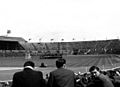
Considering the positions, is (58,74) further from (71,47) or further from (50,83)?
(71,47)

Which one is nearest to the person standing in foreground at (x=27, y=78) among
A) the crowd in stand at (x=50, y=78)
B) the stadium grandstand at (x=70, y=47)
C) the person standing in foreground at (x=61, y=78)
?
the crowd in stand at (x=50, y=78)

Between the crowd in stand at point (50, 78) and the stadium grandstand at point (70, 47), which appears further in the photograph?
the stadium grandstand at point (70, 47)


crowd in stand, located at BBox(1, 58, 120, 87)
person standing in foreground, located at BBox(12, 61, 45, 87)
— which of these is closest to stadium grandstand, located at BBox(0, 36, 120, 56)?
crowd in stand, located at BBox(1, 58, 120, 87)

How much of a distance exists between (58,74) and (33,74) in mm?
533

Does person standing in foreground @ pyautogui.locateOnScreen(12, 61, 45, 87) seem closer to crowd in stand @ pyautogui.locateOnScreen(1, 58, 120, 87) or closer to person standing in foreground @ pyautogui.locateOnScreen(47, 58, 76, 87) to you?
crowd in stand @ pyautogui.locateOnScreen(1, 58, 120, 87)

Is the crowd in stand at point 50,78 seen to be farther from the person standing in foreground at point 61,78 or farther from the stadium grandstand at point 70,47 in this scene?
the stadium grandstand at point 70,47

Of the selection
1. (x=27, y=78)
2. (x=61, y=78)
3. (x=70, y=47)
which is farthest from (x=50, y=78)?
(x=70, y=47)

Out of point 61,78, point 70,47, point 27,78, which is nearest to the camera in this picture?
point 27,78

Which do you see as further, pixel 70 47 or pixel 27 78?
pixel 70 47

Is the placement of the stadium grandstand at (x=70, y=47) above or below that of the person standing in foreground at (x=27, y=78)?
below

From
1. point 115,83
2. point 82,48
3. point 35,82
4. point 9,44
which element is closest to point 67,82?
point 35,82

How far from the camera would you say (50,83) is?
17.4 ft

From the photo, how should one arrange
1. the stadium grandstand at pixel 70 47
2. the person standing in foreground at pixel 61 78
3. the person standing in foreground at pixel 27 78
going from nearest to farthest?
the person standing in foreground at pixel 27 78 < the person standing in foreground at pixel 61 78 < the stadium grandstand at pixel 70 47

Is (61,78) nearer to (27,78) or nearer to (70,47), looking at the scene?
(27,78)
